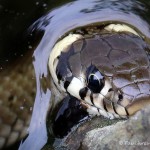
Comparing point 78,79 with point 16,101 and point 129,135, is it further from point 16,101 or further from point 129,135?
point 129,135

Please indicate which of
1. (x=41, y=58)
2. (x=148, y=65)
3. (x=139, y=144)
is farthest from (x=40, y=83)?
(x=139, y=144)

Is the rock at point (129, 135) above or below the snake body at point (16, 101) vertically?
above

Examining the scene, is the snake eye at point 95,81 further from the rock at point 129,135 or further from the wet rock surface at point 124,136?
the rock at point 129,135

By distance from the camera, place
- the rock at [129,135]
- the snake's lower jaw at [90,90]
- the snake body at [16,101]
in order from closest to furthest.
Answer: the rock at [129,135] < the snake's lower jaw at [90,90] < the snake body at [16,101]

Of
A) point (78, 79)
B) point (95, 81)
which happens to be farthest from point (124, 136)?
point (78, 79)

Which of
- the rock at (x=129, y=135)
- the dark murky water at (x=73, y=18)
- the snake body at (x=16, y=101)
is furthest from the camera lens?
the dark murky water at (x=73, y=18)

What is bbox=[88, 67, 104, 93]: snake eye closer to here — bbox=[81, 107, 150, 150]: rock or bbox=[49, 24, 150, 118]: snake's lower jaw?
bbox=[49, 24, 150, 118]: snake's lower jaw

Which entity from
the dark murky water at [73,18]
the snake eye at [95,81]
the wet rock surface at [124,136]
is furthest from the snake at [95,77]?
the wet rock surface at [124,136]

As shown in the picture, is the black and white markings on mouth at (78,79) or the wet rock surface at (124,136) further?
the black and white markings on mouth at (78,79)
